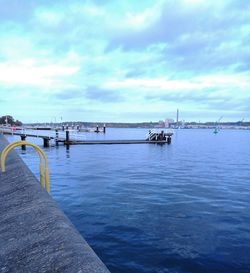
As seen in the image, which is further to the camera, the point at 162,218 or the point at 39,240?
the point at 162,218

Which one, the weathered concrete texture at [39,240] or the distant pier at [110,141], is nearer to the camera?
the weathered concrete texture at [39,240]

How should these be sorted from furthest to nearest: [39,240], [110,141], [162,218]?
[110,141], [162,218], [39,240]

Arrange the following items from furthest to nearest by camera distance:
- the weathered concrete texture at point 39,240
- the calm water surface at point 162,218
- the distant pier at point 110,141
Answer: the distant pier at point 110,141 → the calm water surface at point 162,218 → the weathered concrete texture at point 39,240

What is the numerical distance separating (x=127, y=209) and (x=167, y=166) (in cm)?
1464

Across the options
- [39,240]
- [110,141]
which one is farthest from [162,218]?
[110,141]

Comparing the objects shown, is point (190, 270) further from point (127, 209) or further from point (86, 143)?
point (86, 143)

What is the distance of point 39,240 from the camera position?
4629mm

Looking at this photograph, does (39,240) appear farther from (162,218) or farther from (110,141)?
(110,141)

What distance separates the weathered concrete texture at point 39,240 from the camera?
12.4ft

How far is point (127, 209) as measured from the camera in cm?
1280

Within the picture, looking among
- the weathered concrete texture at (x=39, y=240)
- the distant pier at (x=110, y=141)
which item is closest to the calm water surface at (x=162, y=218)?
the weathered concrete texture at (x=39, y=240)

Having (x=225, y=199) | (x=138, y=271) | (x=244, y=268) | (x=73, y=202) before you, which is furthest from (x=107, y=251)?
(x=225, y=199)

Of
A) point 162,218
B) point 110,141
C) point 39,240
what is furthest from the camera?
point 110,141

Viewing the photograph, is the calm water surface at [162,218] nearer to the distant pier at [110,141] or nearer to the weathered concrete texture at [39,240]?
the weathered concrete texture at [39,240]
